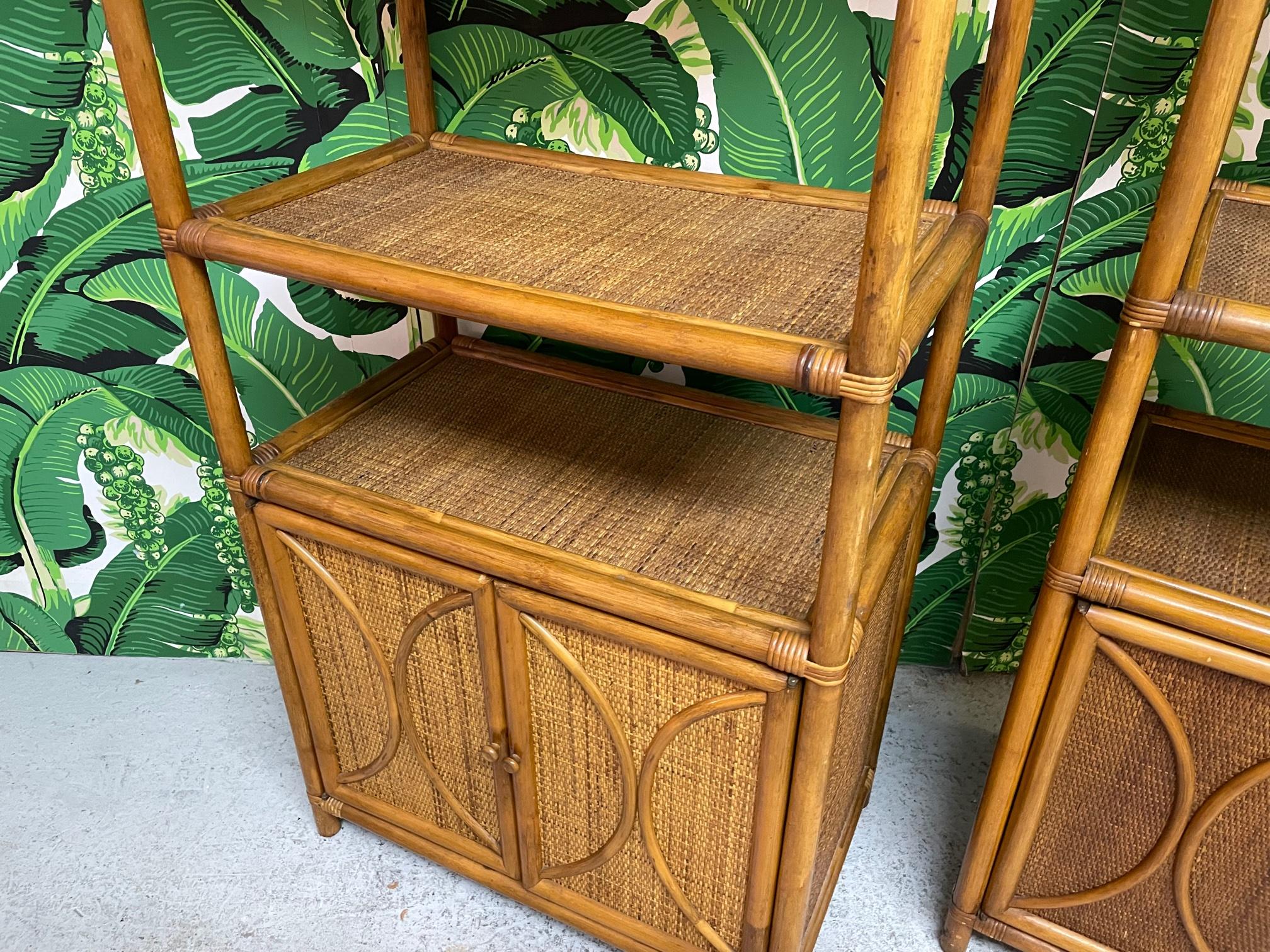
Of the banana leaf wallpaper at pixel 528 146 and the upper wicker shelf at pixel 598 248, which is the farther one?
the banana leaf wallpaper at pixel 528 146

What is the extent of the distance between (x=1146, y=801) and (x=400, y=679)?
2.92ft

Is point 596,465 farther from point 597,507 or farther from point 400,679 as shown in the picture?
point 400,679

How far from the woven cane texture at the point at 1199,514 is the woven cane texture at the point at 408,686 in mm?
755

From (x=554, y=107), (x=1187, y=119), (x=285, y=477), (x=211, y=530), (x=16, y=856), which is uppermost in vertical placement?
(x=1187, y=119)

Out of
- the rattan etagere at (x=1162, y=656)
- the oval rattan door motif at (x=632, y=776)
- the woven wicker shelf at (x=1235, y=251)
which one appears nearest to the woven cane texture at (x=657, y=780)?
the oval rattan door motif at (x=632, y=776)

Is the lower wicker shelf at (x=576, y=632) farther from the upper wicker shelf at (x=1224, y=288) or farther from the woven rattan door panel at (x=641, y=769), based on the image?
the upper wicker shelf at (x=1224, y=288)

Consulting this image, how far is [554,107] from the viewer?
1.36m

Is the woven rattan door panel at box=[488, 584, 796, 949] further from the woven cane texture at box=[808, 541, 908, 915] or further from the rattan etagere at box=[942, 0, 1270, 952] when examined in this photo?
the rattan etagere at box=[942, 0, 1270, 952]

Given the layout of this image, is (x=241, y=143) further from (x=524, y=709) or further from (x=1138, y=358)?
(x=1138, y=358)

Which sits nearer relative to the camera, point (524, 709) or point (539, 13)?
point (524, 709)

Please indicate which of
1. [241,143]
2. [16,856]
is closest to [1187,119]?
[241,143]

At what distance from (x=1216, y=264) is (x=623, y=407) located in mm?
701

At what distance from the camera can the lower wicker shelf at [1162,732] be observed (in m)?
0.99

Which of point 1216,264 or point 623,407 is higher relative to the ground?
point 1216,264
